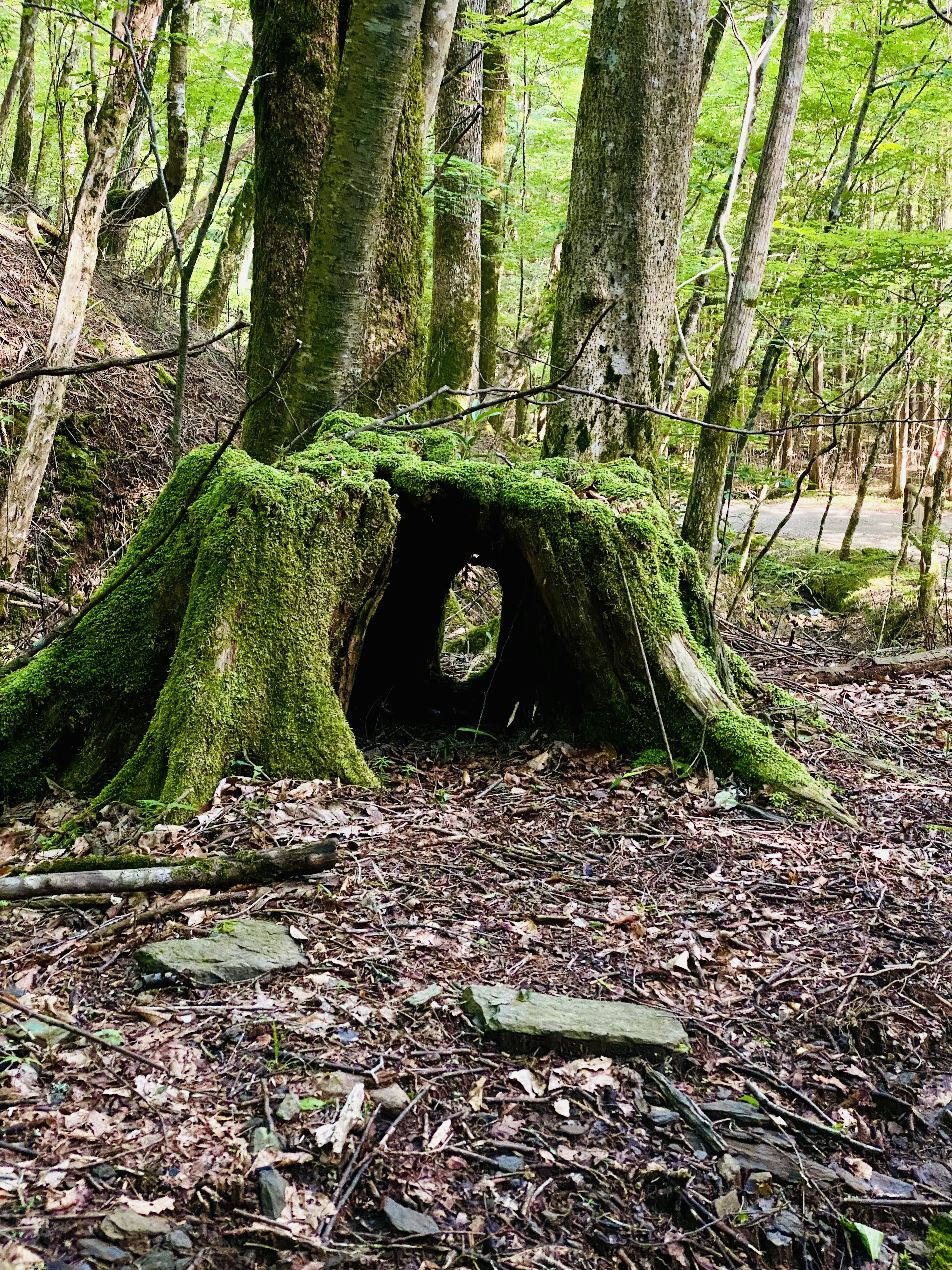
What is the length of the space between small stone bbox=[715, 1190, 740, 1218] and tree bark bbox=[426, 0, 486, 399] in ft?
29.4

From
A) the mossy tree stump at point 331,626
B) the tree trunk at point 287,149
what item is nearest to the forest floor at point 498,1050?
the mossy tree stump at point 331,626

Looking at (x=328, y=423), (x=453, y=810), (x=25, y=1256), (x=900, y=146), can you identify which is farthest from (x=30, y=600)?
(x=900, y=146)

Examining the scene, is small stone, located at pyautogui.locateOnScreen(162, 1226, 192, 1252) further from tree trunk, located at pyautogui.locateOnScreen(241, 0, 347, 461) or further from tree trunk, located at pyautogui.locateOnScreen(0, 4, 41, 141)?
tree trunk, located at pyautogui.locateOnScreen(0, 4, 41, 141)

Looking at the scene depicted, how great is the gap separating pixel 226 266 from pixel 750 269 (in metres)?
10.8

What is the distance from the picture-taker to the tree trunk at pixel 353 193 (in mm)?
4746

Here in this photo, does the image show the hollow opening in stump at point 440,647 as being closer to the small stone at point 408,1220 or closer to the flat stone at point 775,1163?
the flat stone at point 775,1163

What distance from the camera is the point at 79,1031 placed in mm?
1972

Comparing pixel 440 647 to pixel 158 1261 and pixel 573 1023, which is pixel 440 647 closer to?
pixel 573 1023

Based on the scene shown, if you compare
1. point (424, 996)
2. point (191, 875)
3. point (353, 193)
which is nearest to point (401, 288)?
point (353, 193)

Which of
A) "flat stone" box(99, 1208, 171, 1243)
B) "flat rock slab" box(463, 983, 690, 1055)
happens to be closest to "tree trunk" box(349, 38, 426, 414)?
"flat rock slab" box(463, 983, 690, 1055)

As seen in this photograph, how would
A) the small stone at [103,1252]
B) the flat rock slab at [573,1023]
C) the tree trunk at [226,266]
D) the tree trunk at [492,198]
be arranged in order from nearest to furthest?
the small stone at [103,1252] → the flat rock slab at [573,1023] → the tree trunk at [492,198] → the tree trunk at [226,266]

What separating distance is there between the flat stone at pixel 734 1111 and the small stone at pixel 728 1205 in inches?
9.4

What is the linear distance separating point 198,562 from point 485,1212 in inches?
115

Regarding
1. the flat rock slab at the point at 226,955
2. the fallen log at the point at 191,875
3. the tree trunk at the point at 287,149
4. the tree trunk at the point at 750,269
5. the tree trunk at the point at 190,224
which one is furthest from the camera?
the tree trunk at the point at 190,224
